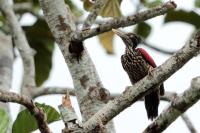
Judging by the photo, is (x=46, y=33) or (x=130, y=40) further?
(x=46, y=33)

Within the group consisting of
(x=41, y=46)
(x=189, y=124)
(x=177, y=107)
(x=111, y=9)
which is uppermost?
(x=41, y=46)

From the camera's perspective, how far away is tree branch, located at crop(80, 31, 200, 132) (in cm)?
183

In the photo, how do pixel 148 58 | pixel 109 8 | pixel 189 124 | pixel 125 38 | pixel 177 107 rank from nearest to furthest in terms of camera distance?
pixel 177 107 < pixel 189 124 < pixel 109 8 < pixel 148 58 < pixel 125 38

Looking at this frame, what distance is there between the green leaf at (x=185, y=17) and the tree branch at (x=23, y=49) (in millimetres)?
1529

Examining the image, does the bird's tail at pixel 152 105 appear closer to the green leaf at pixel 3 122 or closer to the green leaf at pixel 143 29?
the green leaf at pixel 3 122

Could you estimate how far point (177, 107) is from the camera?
6.04 feet

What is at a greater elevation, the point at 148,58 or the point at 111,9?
the point at 111,9

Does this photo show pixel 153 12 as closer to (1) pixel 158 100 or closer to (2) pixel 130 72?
(1) pixel 158 100

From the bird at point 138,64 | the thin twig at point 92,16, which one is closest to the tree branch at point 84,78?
the thin twig at point 92,16

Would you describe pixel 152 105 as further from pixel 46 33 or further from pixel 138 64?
pixel 46 33

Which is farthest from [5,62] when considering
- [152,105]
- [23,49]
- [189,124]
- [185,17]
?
[185,17]

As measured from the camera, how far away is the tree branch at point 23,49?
3.60 metres

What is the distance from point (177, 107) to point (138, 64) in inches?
74.7

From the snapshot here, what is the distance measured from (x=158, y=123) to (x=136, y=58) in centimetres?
196
